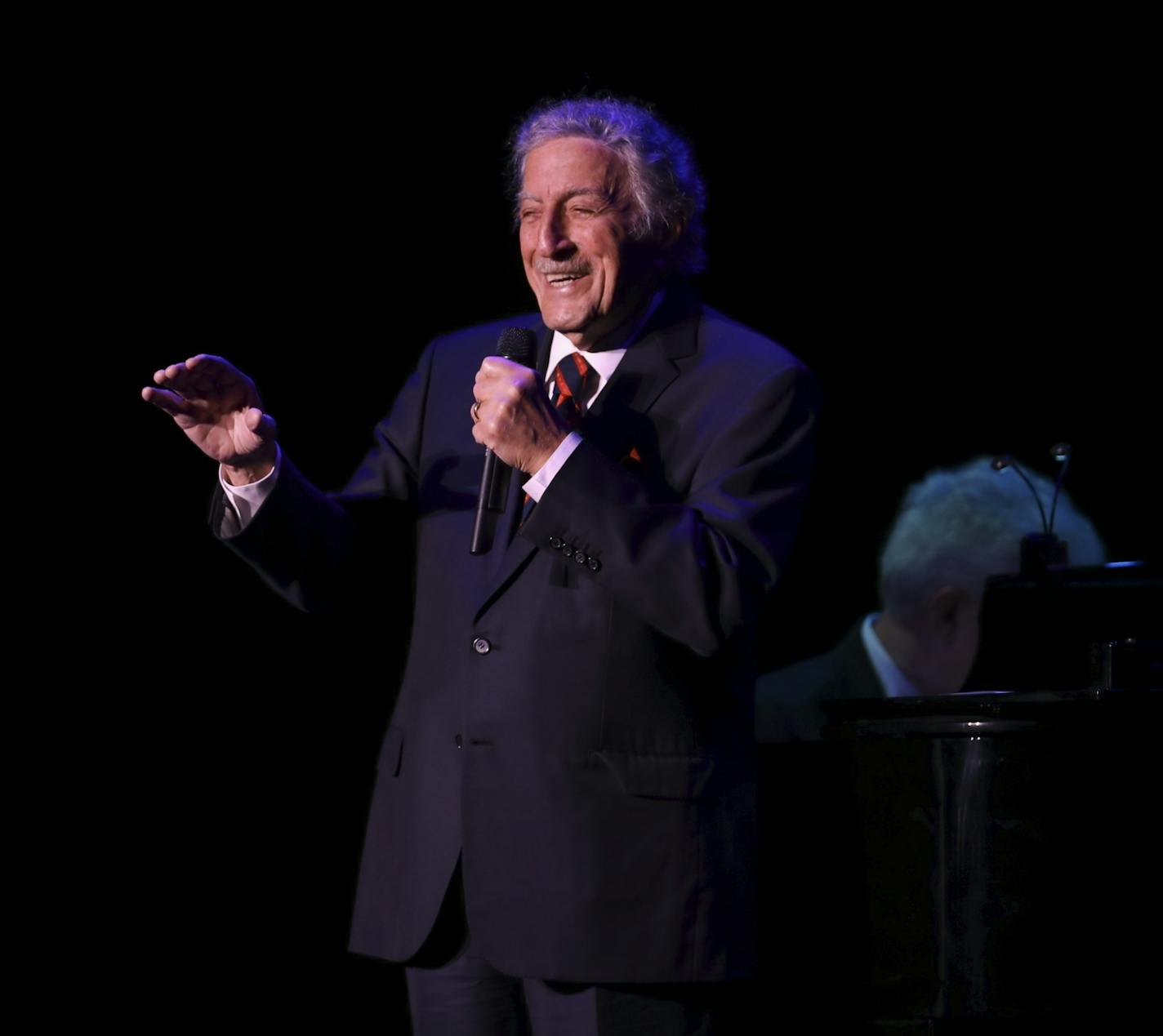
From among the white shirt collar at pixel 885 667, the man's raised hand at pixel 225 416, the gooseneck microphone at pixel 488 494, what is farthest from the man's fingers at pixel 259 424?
the white shirt collar at pixel 885 667

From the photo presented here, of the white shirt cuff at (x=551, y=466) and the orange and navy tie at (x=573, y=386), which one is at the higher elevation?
the orange and navy tie at (x=573, y=386)

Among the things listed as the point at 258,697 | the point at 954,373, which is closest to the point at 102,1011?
the point at 258,697

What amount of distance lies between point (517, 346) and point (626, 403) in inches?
7.8

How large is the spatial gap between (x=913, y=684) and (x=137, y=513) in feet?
7.08

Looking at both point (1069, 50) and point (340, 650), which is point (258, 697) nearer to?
point (340, 650)

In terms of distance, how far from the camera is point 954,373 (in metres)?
4.87

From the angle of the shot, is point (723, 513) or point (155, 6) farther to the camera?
point (155, 6)

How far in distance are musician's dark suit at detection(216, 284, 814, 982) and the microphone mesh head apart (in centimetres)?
15

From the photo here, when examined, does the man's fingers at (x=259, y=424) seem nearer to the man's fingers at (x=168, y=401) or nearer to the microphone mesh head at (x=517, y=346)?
the man's fingers at (x=168, y=401)

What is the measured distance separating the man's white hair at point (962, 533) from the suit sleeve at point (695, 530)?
2338 millimetres

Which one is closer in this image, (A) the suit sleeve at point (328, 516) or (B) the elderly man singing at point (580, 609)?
(B) the elderly man singing at point (580, 609)

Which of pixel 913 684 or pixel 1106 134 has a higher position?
pixel 1106 134

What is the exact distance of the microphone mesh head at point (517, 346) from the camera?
83.9 inches

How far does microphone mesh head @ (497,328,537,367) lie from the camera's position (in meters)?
2.13
